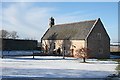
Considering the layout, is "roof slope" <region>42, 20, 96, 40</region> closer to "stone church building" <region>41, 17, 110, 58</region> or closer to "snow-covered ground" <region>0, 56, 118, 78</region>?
"stone church building" <region>41, 17, 110, 58</region>

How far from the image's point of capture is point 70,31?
57906 mm

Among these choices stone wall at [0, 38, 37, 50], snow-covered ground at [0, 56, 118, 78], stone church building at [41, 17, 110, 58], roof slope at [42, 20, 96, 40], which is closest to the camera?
snow-covered ground at [0, 56, 118, 78]

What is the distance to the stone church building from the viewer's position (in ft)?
169

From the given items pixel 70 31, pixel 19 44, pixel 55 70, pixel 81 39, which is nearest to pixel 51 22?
pixel 19 44

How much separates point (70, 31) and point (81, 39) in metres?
6.43

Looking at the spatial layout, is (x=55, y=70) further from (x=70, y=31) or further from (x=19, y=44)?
(x=19, y=44)

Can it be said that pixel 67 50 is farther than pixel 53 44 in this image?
No

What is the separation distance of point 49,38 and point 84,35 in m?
13.3

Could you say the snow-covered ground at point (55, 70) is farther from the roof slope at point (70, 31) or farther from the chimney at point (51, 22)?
the chimney at point (51, 22)

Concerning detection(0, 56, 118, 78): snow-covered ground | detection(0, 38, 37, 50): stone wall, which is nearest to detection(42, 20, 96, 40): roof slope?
detection(0, 38, 37, 50): stone wall

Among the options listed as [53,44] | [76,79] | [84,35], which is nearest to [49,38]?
[53,44]

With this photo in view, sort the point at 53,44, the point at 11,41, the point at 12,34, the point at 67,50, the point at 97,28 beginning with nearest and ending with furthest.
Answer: the point at 97,28
the point at 67,50
the point at 53,44
the point at 11,41
the point at 12,34

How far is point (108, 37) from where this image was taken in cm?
5350

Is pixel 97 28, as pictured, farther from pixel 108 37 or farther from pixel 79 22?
pixel 79 22
